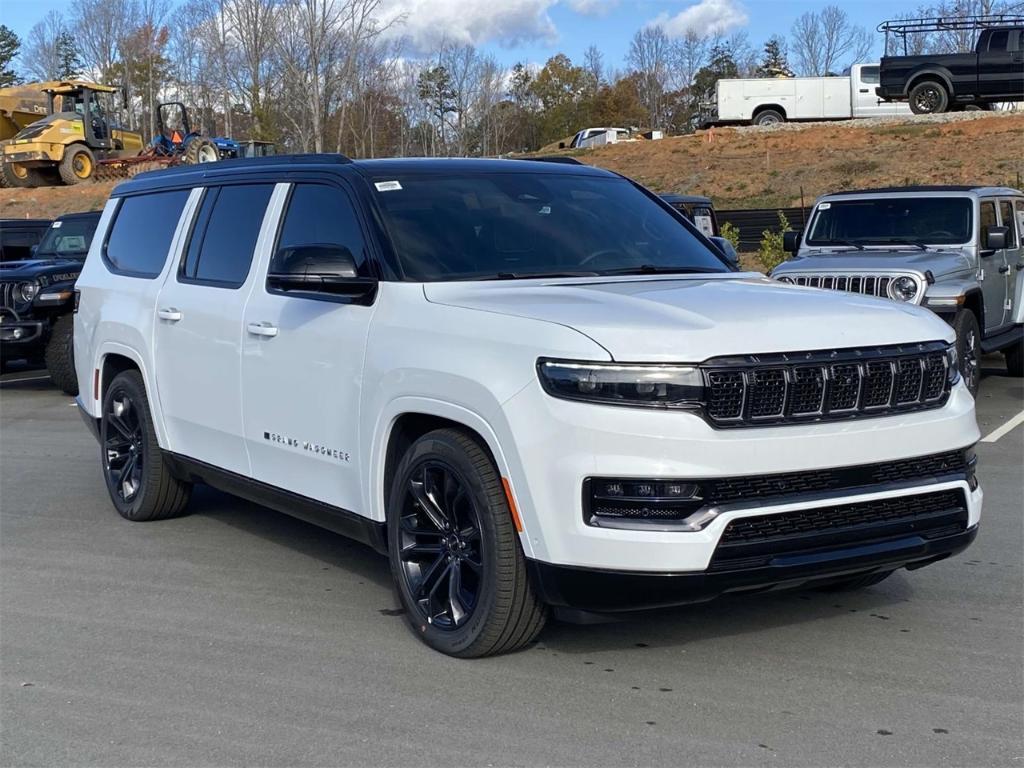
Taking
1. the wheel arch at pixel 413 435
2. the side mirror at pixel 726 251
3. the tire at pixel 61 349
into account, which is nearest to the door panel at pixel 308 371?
the wheel arch at pixel 413 435

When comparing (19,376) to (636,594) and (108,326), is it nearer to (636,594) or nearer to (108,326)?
(108,326)

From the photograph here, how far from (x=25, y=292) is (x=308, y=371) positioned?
28.6ft

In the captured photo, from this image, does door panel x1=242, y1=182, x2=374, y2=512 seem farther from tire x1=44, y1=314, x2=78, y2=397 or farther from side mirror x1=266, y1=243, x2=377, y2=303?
tire x1=44, y1=314, x2=78, y2=397

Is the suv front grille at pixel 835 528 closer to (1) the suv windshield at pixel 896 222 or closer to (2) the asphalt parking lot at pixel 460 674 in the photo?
(2) the asphalt parking lot at pixel 460 674

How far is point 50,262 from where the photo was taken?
45.7 feet

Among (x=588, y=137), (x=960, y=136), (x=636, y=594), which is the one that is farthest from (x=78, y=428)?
(x=588, y=137)

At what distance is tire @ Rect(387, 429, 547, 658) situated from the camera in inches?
173

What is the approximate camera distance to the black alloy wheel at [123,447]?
716 cm

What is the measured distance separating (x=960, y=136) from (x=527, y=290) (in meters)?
28.7

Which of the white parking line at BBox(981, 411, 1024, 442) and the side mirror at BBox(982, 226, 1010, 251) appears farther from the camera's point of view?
the side mirror at BBox(982, 226, 1010, 251)

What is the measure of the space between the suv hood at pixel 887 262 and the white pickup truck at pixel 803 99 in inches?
1318

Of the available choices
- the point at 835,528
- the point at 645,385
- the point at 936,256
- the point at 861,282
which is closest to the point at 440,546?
the point at 645,385

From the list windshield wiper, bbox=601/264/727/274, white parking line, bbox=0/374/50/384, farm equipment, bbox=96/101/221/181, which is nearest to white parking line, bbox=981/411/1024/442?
windshield wiper, bbox=601/264/727/274

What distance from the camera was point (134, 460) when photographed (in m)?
7.21
